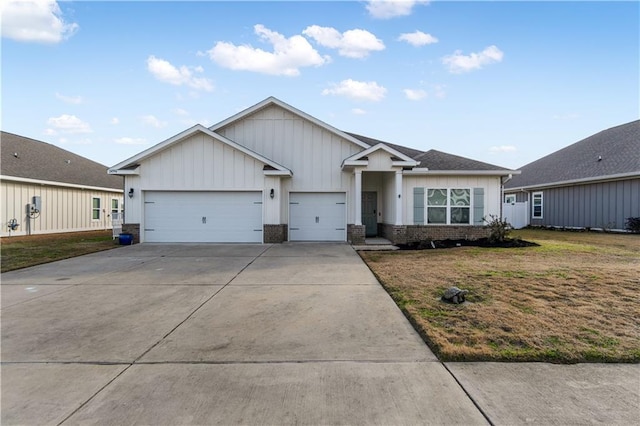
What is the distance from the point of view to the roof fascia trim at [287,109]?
15.1 m

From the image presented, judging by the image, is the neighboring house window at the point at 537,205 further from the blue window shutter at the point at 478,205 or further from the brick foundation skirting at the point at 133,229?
the brick foundation skirting at the point at 133,229

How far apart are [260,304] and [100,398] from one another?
284 centimetres

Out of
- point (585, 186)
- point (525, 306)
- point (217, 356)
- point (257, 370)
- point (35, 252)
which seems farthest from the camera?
point (585, 186)

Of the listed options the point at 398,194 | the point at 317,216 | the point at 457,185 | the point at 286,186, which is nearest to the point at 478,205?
the point at 457,185

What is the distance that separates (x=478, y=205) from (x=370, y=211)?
489cm

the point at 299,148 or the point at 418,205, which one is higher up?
the point at 299,148

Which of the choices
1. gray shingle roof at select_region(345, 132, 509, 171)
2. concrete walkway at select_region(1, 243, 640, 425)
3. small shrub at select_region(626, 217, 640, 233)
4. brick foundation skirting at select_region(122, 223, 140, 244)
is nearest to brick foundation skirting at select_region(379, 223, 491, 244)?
gray shingle roof at select_region(345, 132, 509, 171)

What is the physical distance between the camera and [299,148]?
605 inches

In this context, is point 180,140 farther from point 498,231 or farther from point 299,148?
point 498,231

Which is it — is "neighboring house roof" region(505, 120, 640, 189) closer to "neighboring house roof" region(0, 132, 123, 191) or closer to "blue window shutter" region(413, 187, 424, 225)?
"blue window shutter" region(413, 187, 424, 225)

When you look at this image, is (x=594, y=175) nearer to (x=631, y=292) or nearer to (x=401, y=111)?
(x=401, y=111)

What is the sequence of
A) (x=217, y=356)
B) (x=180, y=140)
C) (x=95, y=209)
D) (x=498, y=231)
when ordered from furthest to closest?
(x=95, y=209)
(x=180, y=140)
(x=498, y=231)
(x=217, y=356)

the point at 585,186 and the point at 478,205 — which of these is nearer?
the point at 478,205

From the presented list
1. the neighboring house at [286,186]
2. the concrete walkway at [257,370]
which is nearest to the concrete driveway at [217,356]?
the concrete walkway at [257,370]
